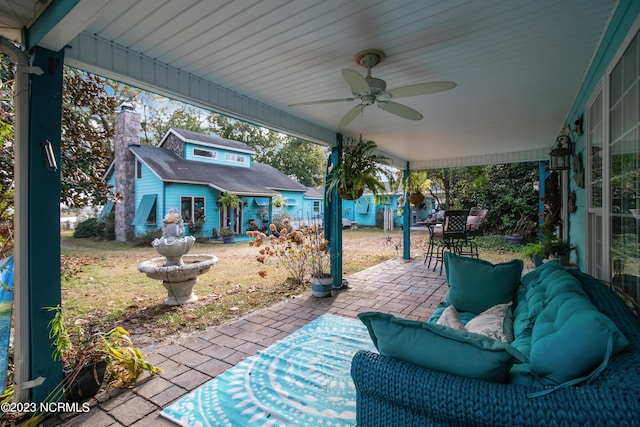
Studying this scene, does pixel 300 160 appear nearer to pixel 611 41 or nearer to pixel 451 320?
pixel 611 41

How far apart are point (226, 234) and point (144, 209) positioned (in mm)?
2832

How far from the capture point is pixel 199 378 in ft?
8.00

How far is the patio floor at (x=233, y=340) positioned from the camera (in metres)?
2.05

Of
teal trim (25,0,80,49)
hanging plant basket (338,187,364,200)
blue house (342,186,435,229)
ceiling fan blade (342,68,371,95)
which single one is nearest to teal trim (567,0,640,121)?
ceiling fan blade (342,68,371,95)

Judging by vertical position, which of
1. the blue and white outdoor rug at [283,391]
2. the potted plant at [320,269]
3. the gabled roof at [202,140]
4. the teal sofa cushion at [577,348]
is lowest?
the blue and white outdoor rug at [283,391]

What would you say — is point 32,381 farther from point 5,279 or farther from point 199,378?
point 199,378

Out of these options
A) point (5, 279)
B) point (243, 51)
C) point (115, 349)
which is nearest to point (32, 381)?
point (115, 349)

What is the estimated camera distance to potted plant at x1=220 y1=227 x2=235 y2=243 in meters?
11.3

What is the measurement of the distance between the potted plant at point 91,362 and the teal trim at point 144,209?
30.2 ft

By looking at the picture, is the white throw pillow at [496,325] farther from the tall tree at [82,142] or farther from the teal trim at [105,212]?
the teal trim at [105,212]

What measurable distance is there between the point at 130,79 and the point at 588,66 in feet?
12.6

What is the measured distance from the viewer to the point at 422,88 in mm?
2281

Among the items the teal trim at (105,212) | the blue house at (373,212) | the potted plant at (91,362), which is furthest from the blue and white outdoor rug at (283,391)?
the blue house at (373,212)

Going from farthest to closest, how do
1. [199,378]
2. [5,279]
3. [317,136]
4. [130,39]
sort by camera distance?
[317,136] → [199,378] → [130,39] → [5,279]
